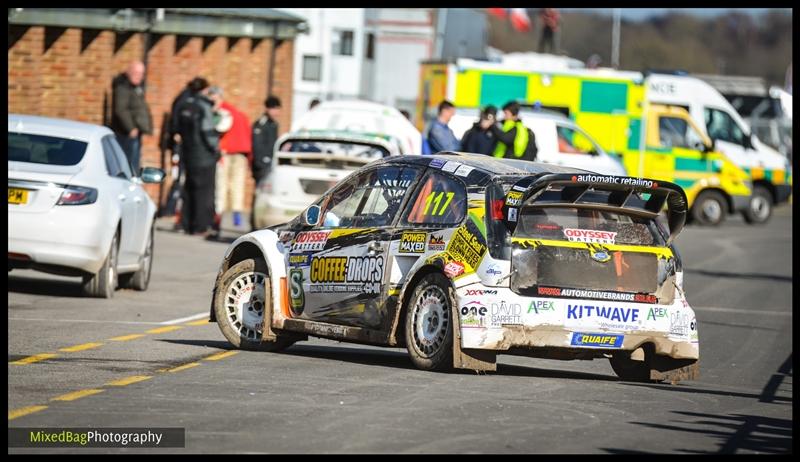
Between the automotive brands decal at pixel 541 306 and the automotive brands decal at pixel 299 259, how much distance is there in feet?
6.15

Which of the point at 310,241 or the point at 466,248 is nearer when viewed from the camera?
the point at 466,248

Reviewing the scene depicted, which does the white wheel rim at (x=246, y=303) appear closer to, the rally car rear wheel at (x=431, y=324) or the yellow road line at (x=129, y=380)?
the rally car rear wheel at (x=431, y=324)

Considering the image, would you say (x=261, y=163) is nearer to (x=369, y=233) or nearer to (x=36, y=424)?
(x=369, y=233)

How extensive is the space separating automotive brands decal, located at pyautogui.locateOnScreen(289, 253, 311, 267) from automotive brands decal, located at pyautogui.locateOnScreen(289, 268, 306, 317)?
41 millimetres

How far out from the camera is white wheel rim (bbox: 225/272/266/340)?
40.7ft

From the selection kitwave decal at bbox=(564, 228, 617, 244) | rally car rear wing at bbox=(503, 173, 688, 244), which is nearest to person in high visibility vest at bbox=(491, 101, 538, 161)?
rally car rear wing at bbox=(503, 173, 688, 244)

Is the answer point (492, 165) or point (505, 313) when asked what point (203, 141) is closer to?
point (492, 165)

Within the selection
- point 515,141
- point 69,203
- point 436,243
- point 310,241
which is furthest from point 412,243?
point 515,141

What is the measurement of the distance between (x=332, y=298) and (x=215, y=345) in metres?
1.21

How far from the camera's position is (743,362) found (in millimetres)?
13203

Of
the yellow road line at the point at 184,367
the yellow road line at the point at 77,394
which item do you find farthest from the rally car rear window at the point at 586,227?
the yellow road line at the point at 77,394

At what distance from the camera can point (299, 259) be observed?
12.2 meters

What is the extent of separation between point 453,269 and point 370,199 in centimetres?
127

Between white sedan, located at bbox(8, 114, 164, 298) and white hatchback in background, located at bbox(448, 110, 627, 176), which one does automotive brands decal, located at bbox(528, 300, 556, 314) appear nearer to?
white sedan, located at bbox(8, 114, 164, 298)
